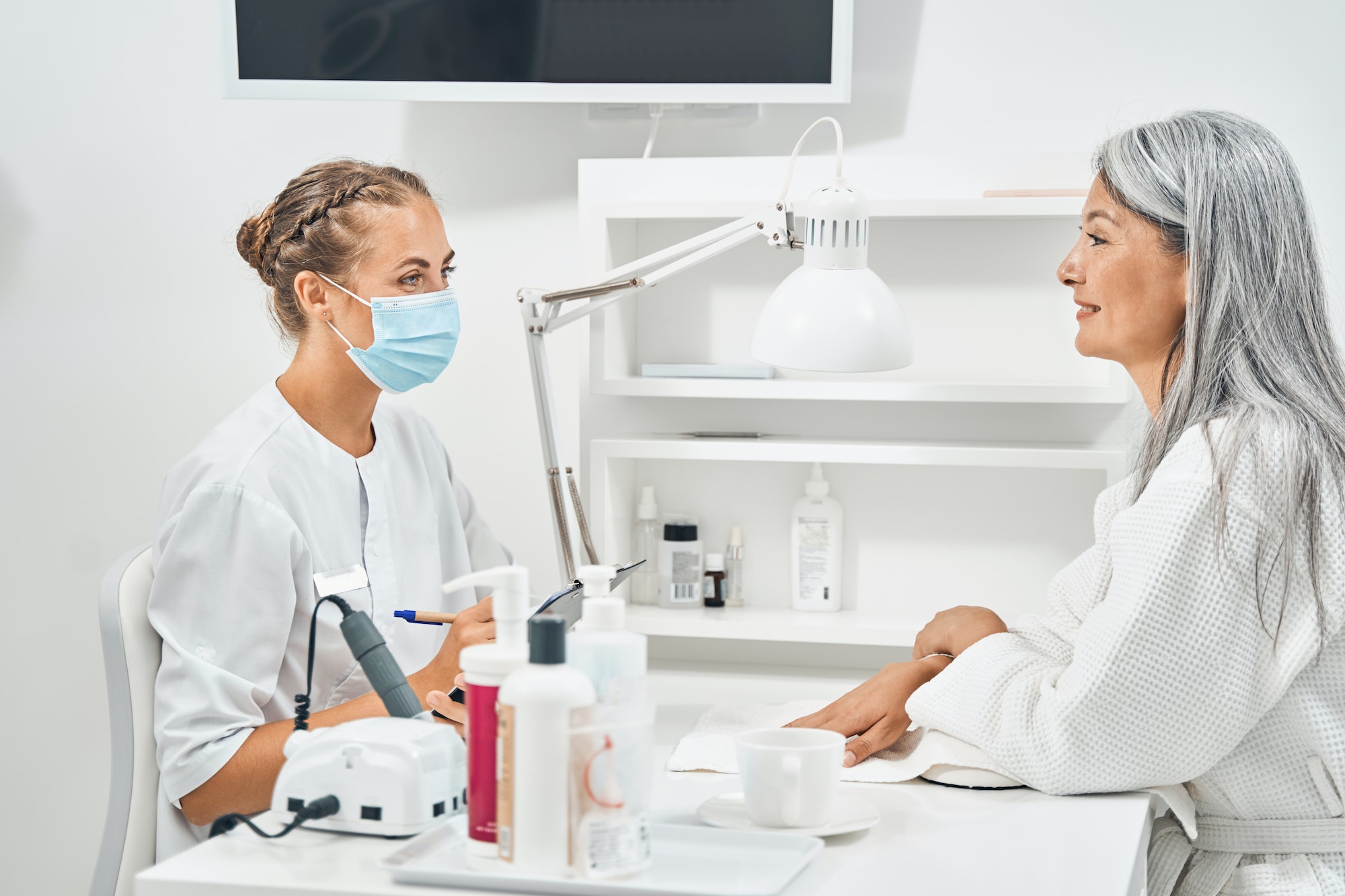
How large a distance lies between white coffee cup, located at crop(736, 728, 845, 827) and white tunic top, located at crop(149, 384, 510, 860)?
1.55ft

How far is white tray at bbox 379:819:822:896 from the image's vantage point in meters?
0.76

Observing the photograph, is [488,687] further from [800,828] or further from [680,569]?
[680,569]

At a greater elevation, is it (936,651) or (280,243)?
(280,243)

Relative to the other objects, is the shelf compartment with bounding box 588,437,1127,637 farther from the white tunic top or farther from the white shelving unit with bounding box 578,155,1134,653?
the white tunic top

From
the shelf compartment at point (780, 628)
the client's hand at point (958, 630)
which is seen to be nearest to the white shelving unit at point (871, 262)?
the shelf compartment at point (780, 628)

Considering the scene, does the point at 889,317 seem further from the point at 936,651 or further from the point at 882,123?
→ the point at 882,123

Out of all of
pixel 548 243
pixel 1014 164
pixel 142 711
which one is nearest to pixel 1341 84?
pixel 1014 164

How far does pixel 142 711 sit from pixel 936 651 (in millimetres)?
873

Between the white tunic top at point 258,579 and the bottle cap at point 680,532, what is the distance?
1.34ft

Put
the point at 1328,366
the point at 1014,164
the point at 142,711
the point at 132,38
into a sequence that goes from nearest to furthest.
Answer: the point at 1328,366 → the point at 142,711 → the point at 1014,164 → the point at 132,38

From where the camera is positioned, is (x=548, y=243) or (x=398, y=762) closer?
(x=398, y=762)

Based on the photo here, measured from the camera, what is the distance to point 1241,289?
1.15 meters

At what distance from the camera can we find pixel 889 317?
1.23 meters

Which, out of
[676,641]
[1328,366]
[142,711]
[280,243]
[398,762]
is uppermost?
[280,243]
